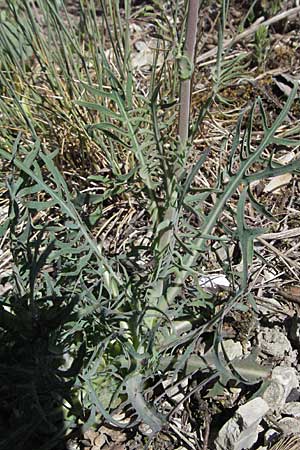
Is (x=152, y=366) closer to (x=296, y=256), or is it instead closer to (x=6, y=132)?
(x=296, y=256)

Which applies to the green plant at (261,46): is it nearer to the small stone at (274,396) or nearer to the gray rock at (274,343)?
the gray rock at (274,343)

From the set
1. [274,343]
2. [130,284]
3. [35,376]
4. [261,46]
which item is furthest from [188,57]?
[261,46]

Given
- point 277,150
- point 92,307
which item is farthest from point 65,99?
point 92,307

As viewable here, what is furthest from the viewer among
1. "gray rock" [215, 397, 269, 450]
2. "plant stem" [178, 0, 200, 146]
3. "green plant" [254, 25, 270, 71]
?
"green plant" [254, 25, 270, 71]

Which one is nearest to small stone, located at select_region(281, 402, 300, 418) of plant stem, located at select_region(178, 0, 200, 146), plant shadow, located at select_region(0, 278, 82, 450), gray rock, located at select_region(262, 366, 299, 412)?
gray rock, located at select_region(262, 366, 299, 412)

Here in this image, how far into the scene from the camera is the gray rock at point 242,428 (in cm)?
132

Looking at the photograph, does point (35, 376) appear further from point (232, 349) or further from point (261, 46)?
point (261, 46)

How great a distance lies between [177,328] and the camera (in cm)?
Answer: 142

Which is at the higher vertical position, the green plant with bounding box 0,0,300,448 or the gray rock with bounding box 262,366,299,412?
the green plant with bounding box 0,0,300,448

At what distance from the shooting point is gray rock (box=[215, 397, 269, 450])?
1.32 metres

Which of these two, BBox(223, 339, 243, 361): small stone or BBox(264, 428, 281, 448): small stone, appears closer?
BBox(264, 428, 281, 448): small stone

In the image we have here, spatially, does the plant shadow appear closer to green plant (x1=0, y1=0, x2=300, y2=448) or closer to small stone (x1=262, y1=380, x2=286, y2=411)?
green plant (x1=0, y1=0, x2=300, y2=448)

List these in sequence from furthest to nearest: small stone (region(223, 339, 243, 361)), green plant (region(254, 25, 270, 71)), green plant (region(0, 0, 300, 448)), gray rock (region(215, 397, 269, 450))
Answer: green plant (region(254, 25, 270, 71)) < small stone (region(223, 339, 243, 361)) < gray rock (region(215, 397, 269, 450)) < green plant (region(0, 0, 300, 448))

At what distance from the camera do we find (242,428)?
4.35 ft
